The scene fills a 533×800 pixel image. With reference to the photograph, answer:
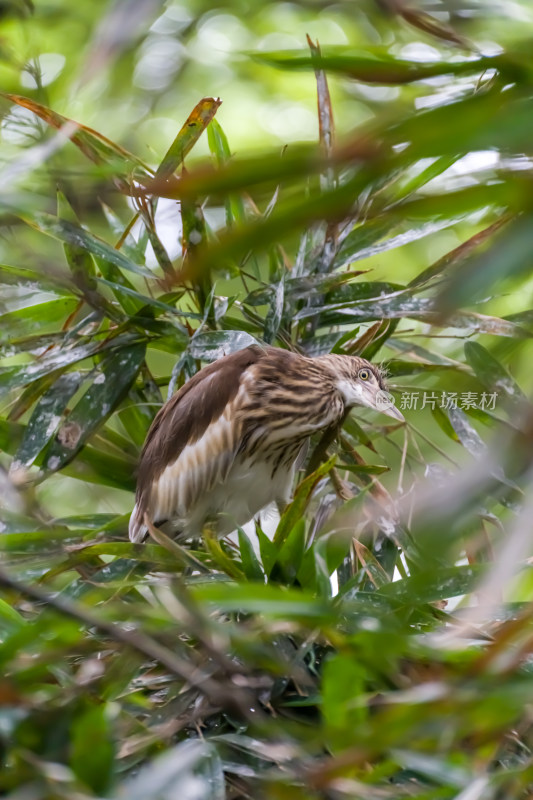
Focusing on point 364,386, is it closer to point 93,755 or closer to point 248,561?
point 248,561

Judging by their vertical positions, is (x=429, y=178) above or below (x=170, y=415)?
above

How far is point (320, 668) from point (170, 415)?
766 millimetres

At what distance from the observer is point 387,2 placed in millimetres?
680

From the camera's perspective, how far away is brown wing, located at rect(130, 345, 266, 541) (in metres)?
2.13

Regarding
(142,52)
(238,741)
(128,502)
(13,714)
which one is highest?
(142,52)

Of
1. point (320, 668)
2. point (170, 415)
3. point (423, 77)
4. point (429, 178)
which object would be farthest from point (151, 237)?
point (423, 77)

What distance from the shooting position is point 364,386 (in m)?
2.22

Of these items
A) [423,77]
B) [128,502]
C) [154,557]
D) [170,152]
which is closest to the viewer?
[423,77]

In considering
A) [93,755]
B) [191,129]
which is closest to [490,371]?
[191,129]

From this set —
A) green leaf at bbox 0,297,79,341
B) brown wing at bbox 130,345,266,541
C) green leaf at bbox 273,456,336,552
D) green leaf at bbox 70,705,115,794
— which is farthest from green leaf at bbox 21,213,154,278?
green leaf at bbox 70,705,115,794

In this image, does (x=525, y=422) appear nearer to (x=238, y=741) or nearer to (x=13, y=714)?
(x=13, y=714)

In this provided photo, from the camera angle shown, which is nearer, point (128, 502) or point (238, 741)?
point (238, 741)

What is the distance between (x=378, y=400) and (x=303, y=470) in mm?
289

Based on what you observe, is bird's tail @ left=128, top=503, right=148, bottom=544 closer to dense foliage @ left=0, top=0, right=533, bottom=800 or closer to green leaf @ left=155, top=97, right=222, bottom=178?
dense foliage @ left=0, top=0, right=533, bottom=800
